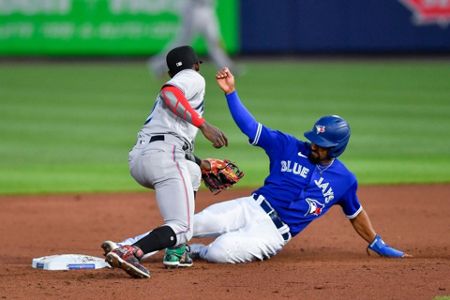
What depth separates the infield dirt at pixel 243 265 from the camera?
659 cm

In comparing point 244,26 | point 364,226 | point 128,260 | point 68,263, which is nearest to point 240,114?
point 364,226

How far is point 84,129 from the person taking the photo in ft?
50.9

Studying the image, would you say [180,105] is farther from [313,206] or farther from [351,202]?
[351,202]

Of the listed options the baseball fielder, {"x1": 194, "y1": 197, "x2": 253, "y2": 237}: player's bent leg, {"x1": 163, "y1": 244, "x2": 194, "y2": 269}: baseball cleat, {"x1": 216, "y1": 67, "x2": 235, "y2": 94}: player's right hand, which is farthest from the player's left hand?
the baseball fielder

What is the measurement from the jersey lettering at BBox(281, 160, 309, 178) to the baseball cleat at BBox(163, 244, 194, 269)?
101cm

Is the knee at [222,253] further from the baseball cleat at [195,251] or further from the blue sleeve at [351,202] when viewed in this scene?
the blue sleeve at [351,202]

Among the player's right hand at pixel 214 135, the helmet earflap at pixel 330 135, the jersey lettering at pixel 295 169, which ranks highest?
the player's right hand at pixel 214 135

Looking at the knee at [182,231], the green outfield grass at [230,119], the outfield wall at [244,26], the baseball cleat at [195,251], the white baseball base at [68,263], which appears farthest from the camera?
the outfield wall at [244,26]

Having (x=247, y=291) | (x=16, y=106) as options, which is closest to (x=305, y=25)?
(x=16, y=106)

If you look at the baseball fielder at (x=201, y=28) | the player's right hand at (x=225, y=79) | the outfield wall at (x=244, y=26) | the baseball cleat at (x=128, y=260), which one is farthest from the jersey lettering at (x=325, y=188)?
the outfield wall at (x=244, y=26)

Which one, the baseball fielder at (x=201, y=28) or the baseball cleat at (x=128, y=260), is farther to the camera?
the baseball fielder at (x=201, y=28)

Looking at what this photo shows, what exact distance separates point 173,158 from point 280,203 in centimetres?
108

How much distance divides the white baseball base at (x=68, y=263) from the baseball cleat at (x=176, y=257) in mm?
434

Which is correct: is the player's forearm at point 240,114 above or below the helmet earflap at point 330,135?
above
